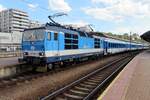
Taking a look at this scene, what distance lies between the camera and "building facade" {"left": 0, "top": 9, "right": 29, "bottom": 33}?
13838 centimetres

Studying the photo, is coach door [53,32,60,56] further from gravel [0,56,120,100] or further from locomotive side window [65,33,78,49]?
gravel [0,56,120,100]

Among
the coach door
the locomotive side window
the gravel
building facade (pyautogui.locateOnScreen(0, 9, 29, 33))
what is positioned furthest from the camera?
building facade (pyautogui.locateOnScreen(0, 9, 29, 33))

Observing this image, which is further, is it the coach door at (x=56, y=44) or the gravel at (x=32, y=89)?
the coach door at (x=56, y=44)

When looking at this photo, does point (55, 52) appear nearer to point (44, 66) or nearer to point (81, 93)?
point (44, 66)

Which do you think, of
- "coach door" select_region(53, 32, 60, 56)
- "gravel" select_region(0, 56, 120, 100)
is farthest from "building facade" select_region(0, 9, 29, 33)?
"gravel" select_region(0, 56, 120, 100)

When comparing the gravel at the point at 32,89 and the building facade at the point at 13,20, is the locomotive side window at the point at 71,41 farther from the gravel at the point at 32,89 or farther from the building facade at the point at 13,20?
the building facade at the point at 13,20

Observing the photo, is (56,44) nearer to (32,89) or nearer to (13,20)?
(32,89)

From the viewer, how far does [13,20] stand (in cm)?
13838

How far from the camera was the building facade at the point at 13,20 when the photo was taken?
454 ft

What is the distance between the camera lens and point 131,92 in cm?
923

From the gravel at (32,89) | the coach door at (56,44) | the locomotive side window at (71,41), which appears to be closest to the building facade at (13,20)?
the locomotive side window at (71,41)

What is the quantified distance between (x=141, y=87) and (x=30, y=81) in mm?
6149

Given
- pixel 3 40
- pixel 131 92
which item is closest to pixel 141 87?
pixel 131 92

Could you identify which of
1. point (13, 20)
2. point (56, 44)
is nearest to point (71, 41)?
point (56, 44)
